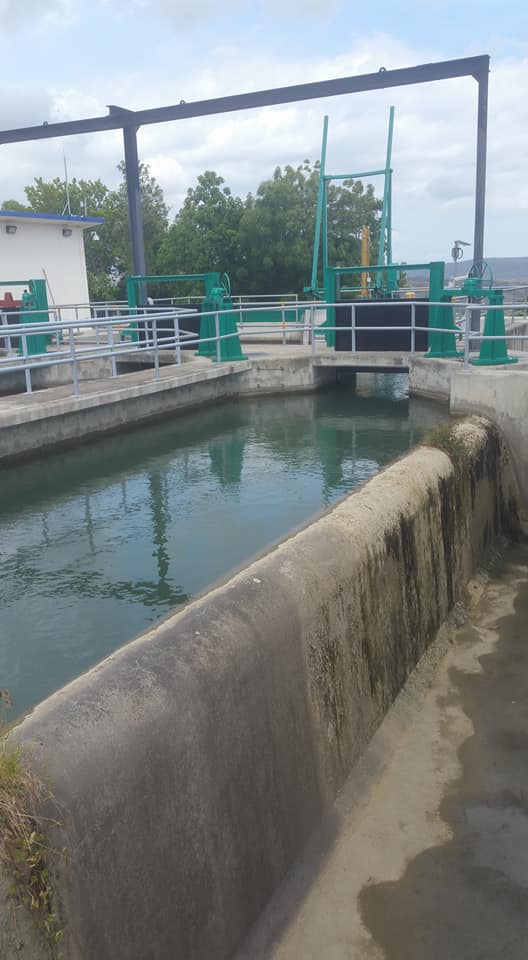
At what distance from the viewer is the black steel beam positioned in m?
16.2

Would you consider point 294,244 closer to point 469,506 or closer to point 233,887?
point 469,506

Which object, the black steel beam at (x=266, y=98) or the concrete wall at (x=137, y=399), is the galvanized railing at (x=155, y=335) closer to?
the concrete wall at (x=137, y=399)

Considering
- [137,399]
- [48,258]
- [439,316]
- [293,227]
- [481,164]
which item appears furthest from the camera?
[293,227]

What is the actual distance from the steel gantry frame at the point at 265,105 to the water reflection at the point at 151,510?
5.87 m

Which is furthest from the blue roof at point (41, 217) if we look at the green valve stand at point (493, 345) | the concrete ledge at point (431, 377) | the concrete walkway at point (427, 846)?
the concrete walkway at point (427, 846)

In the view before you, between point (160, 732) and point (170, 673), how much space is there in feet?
0.93

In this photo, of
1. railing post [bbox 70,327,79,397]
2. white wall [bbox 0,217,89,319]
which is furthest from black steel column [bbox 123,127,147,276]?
railing post [bbox 70,327,79,397]

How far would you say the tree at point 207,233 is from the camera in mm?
37903

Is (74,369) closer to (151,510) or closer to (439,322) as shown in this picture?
(151,510)

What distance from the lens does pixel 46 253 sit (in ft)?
82.0

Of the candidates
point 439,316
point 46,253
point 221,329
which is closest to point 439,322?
point 439,316

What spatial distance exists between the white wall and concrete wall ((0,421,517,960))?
20429 mm

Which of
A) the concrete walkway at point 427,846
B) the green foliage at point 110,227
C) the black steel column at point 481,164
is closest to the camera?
the concrete walkway at point 427,846

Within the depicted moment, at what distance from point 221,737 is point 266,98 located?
17.7m
